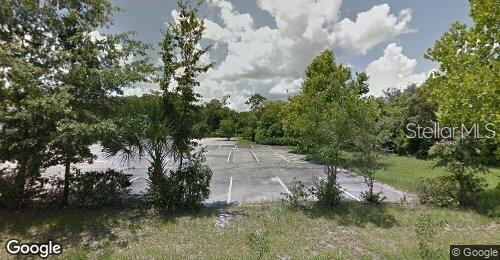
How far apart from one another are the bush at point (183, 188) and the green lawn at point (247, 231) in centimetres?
49

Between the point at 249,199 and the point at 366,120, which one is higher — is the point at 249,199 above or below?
below

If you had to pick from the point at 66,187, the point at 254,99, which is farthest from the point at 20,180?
the point at 254,99

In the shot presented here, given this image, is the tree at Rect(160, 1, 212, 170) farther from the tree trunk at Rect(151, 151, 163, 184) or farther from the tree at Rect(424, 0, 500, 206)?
the tree at Rect(424, 0, 500, 206)

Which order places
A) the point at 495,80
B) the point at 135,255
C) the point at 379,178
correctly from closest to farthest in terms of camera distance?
the point at 135,255 < the point at 495,80 < the point at 379,178

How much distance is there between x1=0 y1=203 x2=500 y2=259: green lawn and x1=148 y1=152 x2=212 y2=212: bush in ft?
1.62

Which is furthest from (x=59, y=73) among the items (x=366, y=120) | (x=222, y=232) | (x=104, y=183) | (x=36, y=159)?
(x=366, y=120)

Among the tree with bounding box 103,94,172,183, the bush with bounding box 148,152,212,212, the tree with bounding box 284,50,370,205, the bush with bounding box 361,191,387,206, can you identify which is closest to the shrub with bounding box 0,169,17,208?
the tree with bounding box 103,94,172,183

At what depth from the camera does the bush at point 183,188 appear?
343 inches

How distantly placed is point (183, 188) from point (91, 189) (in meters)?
2.84

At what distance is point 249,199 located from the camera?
1062 cm

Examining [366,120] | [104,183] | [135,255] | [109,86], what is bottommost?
[135,255]

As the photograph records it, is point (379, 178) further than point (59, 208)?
Yes

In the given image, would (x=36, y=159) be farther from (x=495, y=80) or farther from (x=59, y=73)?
(x=495, y=80)

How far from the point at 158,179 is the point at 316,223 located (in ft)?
15.8
